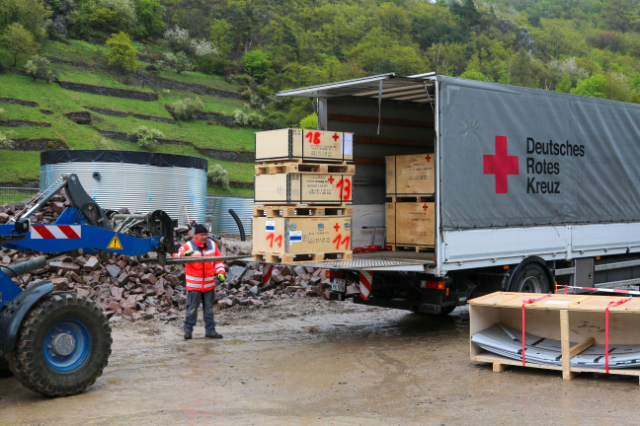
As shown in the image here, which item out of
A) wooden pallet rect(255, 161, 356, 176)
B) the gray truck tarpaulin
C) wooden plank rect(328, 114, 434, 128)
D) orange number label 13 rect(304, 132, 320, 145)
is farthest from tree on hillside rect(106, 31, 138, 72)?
orange number label 13 rect(304, 132, 320, 145)

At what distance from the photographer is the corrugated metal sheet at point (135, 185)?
54.6ft

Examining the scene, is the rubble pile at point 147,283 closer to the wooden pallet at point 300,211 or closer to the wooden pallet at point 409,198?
the wooden pallet at point 300,211

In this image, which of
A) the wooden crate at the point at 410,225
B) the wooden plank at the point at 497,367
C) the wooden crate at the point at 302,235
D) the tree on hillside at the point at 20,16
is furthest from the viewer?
the tree on hillside at the point at 20,16

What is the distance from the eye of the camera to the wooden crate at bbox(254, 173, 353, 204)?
766cm

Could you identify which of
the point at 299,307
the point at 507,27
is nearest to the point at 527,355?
the point at 299,307

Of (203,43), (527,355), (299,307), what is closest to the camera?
(527,355)

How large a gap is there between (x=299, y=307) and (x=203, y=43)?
8642 centimetres

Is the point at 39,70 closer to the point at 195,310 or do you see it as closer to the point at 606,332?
the point at 195,310

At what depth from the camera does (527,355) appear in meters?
6.64

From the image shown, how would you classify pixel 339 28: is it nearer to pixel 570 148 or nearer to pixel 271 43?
pixel 271 43

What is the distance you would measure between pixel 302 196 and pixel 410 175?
2.28 metres

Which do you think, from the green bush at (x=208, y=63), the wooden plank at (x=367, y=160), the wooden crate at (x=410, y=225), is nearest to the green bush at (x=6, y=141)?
the green bush at (x=208, y=63)

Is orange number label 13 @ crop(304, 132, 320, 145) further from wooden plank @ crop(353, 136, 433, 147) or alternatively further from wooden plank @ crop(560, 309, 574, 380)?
wooden plank @ crop(560, 309, 574, 380)

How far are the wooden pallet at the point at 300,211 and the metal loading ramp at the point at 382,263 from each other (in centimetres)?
64
